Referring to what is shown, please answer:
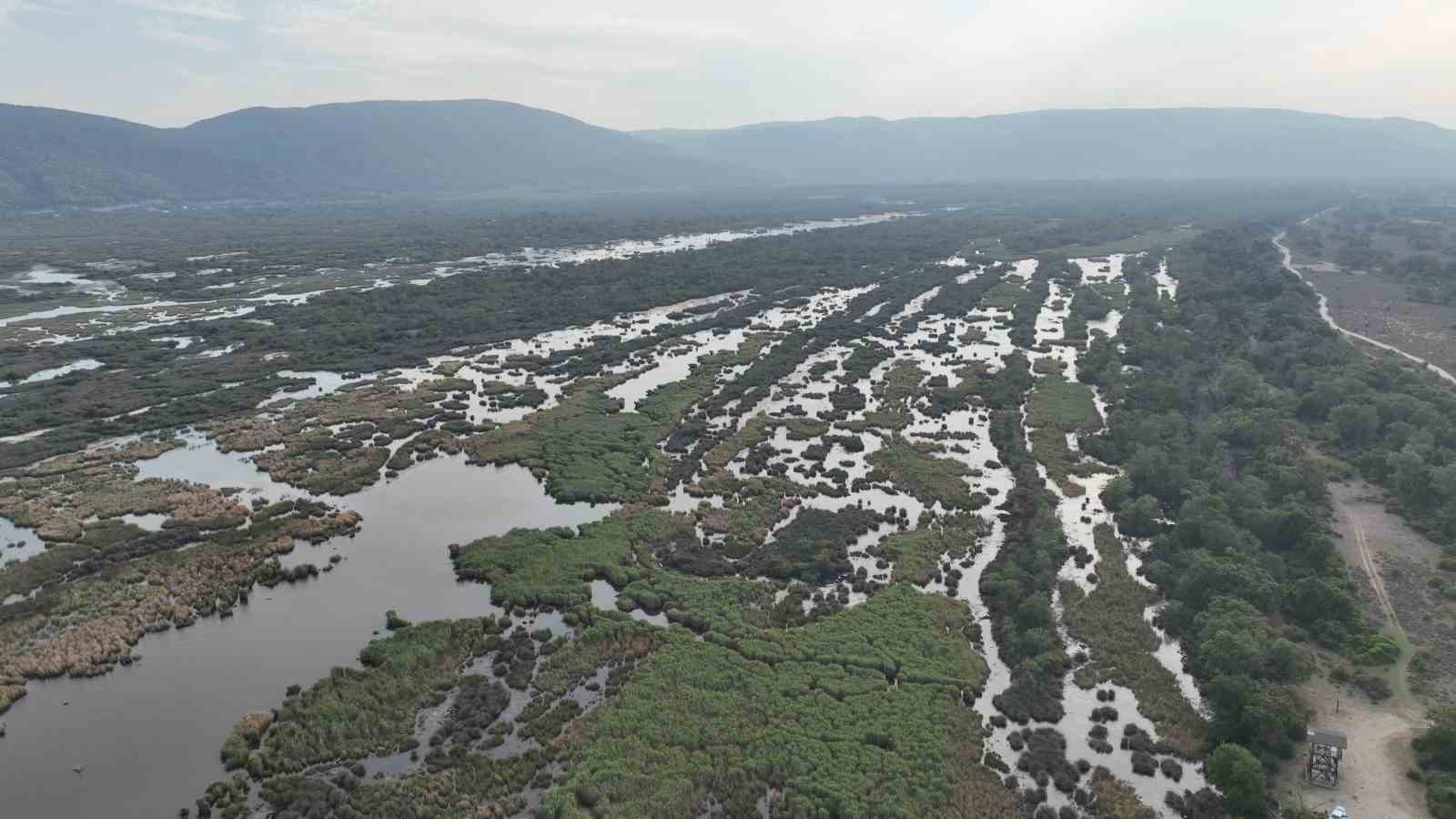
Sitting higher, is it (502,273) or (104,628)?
(502,273)

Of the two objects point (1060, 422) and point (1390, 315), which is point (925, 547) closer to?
point (1060, 422)

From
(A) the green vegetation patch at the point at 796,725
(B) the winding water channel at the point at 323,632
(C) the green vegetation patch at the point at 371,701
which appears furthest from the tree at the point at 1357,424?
(C) the green vegetation patch at the point at 371,701

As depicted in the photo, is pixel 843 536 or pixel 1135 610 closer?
pixel 1135 610

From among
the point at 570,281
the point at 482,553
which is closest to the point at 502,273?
the point at 570,281

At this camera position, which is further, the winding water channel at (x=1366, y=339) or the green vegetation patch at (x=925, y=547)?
the winding water channel at (x=1366, y=339)

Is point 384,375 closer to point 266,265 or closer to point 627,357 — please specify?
point 627,357

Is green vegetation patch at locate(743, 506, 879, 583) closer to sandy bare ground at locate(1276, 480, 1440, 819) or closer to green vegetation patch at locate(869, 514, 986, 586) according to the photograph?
green vegetation patch at locate(869, 514, 986, 586)

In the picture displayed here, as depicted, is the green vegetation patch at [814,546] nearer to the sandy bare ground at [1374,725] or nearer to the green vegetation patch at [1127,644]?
the green vegetation patch at [1127,644]
